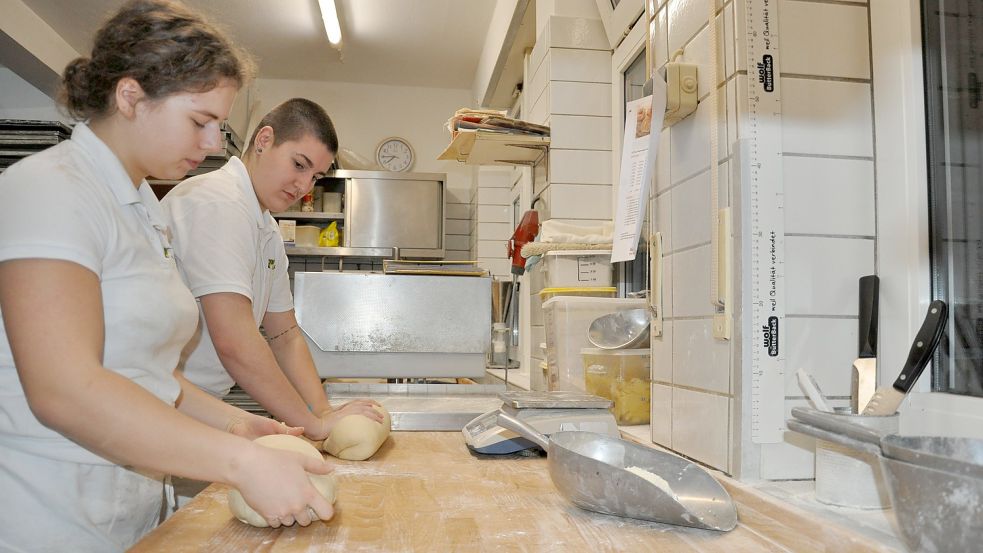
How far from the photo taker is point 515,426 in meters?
1.17

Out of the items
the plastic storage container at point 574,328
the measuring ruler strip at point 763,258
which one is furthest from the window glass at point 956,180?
the plastic storage container at point 574,328

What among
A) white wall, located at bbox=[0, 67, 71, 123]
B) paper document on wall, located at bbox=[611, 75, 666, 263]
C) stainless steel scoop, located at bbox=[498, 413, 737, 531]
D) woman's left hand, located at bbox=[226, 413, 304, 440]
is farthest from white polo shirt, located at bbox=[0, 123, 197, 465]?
white wall, located at bbox=[0, 67, 71, 123]

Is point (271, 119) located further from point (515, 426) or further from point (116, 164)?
point (515, 426)

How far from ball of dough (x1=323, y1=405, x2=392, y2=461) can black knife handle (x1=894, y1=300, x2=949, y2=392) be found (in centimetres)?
93

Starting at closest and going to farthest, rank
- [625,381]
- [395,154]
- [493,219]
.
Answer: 1. [625,381]
2. [493,219]
3. [395,154]

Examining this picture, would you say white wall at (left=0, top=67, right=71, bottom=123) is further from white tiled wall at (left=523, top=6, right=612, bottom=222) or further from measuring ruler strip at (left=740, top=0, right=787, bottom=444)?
measuring ruler strip at (left=740, top=0, right=787, bottom=444)

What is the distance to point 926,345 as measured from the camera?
2.80 feet

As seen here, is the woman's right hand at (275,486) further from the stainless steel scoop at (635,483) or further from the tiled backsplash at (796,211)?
the tiled backsplash at (796,211)

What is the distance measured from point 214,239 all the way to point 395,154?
12.3ft

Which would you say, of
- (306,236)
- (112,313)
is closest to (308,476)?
(112,313)

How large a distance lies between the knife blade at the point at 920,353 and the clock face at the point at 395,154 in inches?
175

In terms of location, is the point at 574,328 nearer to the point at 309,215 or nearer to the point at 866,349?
the point at 866,349

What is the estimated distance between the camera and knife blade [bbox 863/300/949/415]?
2.78ft

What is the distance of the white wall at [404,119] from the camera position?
5.08m
